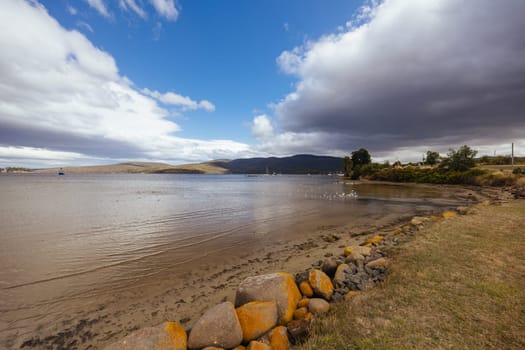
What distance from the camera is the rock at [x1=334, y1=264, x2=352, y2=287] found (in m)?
6.07

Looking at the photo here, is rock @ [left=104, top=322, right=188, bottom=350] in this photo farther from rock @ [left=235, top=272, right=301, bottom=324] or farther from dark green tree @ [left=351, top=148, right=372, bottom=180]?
dark green tree @ [left=351, top=148, right=372, bottom=180]

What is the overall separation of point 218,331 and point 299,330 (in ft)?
5.80

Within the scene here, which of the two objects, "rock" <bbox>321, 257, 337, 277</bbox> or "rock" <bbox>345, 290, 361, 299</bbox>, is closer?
"rock" <bbox>345, 290, 361, 299</bbox>

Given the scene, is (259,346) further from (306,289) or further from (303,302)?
(306,289)

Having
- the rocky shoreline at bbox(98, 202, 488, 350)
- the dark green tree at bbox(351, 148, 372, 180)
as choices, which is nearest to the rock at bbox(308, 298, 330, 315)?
the rocky shoreline at bbox(98, 202, 488, 350)

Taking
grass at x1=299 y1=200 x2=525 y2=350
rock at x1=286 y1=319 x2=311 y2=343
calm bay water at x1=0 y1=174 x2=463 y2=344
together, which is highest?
grass at x1=299 y1=200 x2=525 y2=350

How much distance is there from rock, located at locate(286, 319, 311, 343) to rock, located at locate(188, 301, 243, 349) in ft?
3.69

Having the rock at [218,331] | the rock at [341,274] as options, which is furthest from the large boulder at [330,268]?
the rock at [218,331]

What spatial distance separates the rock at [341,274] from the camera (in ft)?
19.9

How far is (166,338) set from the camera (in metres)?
4.09

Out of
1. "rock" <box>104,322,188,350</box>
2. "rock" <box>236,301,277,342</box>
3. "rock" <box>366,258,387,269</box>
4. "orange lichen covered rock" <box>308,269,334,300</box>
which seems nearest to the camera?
"rock" <box>104,322,188,350</box>

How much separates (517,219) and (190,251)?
18967 millimetres

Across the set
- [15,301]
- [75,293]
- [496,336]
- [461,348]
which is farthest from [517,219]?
[15,301]

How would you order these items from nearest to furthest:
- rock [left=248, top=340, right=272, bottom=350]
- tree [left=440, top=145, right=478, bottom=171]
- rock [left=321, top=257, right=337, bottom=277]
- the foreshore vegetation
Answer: rock [left=248, top=340, right=272, bottom=350], rock [left=321, top=257, right=337, bottom=277], the foreshore vegetation, tree [left=440, top=145, right=478, bottom=171]
